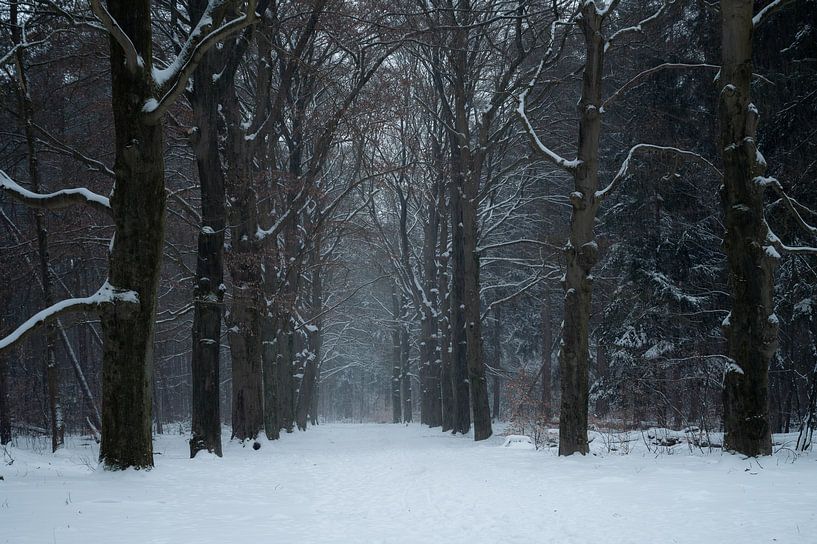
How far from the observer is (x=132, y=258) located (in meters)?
7.36

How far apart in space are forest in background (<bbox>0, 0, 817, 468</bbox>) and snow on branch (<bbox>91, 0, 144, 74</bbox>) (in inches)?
1.6

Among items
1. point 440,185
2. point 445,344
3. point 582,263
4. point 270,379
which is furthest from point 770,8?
point 445,344

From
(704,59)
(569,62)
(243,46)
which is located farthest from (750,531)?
(569,62)

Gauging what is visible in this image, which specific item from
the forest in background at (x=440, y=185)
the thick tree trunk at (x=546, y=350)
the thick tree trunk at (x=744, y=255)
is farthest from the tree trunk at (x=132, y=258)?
the thick tree trunk at (x=546, y=350)

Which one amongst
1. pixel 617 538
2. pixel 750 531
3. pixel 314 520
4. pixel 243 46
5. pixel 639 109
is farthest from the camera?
pixel 639 109

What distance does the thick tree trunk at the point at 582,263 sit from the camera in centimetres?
1068

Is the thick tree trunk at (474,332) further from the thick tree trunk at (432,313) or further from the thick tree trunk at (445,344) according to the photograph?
the thick tree trunk at (432,313)

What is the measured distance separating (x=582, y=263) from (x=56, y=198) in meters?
8.17

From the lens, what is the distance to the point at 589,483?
7.71 metres

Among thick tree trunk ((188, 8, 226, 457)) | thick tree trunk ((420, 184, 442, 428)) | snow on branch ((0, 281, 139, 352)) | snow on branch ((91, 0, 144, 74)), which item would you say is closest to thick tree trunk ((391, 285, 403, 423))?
thick tree trunk ((420, 184, 442, 428))

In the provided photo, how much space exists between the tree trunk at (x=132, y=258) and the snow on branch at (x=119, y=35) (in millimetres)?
111

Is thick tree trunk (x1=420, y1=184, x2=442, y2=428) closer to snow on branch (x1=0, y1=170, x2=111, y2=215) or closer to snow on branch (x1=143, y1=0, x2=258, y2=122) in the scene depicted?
snow on branch (x1=143, y1=0, x2=258, y2=122)

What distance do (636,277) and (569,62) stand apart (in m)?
7.60

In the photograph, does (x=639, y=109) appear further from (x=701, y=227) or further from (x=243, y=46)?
(x=243, y=46)
